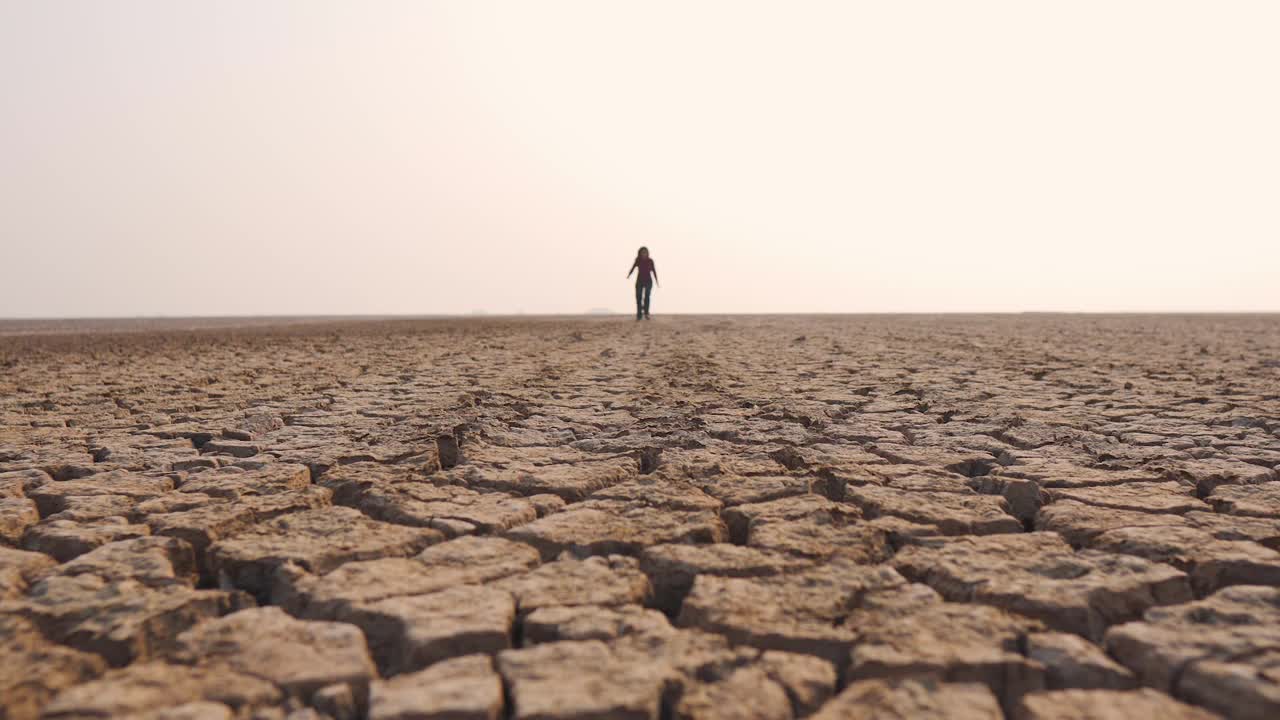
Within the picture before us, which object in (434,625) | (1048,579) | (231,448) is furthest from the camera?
(231,448)

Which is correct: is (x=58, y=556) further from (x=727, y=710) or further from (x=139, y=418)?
(x=139, y=418)

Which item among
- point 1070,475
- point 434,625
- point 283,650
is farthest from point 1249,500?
point 283,650

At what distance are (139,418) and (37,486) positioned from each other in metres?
1.25

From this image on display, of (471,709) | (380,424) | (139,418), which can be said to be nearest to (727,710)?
(471,709)

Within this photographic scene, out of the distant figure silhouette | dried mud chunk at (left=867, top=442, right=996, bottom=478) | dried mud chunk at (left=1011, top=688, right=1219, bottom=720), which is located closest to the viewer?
dried mud chunk at (left=1011, top=688, right=1219, bottom=720)

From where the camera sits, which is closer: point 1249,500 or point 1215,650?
point 1215,650

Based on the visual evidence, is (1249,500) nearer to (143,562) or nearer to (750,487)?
(750,487)

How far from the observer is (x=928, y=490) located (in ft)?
7.61

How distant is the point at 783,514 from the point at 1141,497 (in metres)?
0.99

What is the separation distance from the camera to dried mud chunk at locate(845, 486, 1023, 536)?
6.60ft

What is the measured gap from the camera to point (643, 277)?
40.5ft

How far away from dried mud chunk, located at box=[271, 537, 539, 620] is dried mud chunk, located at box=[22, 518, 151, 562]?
0.53m

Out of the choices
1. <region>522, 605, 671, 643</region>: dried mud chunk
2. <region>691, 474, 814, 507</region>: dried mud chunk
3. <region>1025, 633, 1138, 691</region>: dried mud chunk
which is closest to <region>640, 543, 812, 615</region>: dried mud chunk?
<region>522, 605, 671, 643</region>: dried mud chunk

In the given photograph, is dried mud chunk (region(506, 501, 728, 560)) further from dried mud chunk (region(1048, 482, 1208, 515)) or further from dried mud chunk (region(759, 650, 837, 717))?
dried mud chunk (region(1048, 482, 1208, 515))
